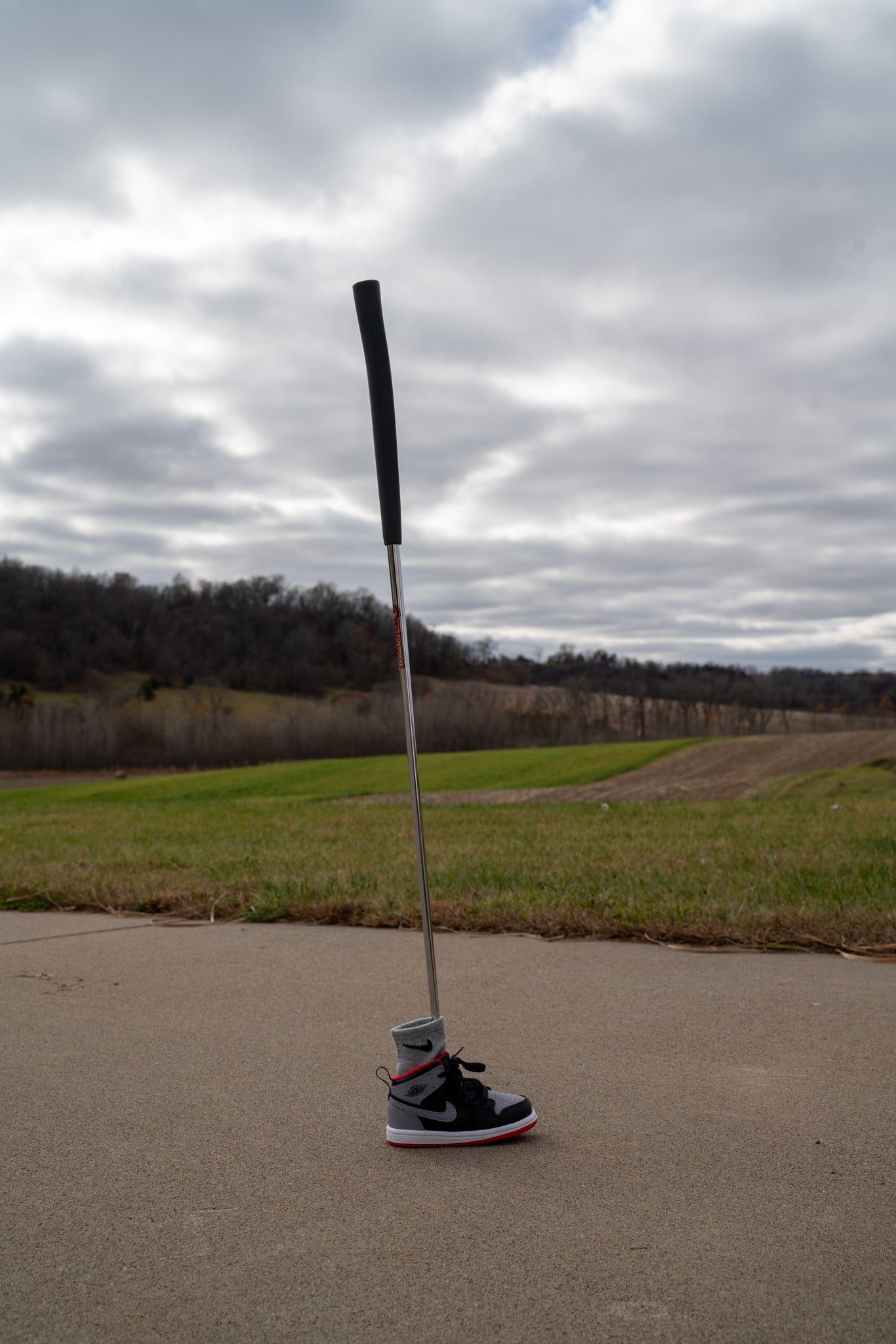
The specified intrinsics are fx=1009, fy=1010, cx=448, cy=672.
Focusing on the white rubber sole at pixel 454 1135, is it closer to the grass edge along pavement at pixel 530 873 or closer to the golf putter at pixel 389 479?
the golf putter at pixel 389 479

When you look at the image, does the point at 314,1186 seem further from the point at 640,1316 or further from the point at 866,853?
the point at 866,853

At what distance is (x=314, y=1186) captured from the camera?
8.44 feet

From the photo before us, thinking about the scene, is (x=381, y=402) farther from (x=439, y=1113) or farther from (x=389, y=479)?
(x=439, y=1113)

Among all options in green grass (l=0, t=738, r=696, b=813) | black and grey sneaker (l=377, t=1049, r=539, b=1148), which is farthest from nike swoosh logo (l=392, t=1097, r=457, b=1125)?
green grass (l=0, t=738, r=696, b=813)

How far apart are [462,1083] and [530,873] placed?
14.5 feet

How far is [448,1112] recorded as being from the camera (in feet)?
9.49

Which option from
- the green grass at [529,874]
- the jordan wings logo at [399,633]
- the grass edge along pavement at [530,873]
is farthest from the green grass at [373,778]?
the jordan wings logo at [399,633]

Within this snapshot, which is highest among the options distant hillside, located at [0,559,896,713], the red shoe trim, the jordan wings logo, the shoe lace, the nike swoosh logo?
distant hillside, located at [0,559,896,713]

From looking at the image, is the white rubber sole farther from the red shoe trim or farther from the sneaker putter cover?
the red shoe trim

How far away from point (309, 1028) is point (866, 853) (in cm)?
537

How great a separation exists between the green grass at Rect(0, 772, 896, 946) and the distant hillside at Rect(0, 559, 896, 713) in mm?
82256

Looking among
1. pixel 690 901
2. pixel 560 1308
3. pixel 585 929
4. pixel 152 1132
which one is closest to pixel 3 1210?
pixel 152 1132

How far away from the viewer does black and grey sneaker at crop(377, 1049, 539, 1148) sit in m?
2.86

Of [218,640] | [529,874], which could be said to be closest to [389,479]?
[529,874]
